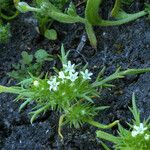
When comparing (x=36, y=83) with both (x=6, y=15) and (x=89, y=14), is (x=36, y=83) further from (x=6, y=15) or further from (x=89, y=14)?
(x=6, y=15)

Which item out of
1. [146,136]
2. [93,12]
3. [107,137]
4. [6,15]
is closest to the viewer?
[146,136]

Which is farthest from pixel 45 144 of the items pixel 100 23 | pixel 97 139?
pixel 100 23

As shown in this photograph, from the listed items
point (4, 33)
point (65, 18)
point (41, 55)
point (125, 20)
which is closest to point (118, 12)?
point (125, 20)

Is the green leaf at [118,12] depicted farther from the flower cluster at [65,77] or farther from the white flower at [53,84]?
the white flower at [53,84]

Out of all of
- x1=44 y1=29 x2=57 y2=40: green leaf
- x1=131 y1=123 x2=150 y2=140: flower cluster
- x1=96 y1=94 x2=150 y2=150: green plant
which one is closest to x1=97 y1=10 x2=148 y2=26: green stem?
x1=44 y1=29 x2=57 y2=40: green leaf

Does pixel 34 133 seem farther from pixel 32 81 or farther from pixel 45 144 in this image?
pixel 32 81

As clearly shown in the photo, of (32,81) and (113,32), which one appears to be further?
(113,32)
